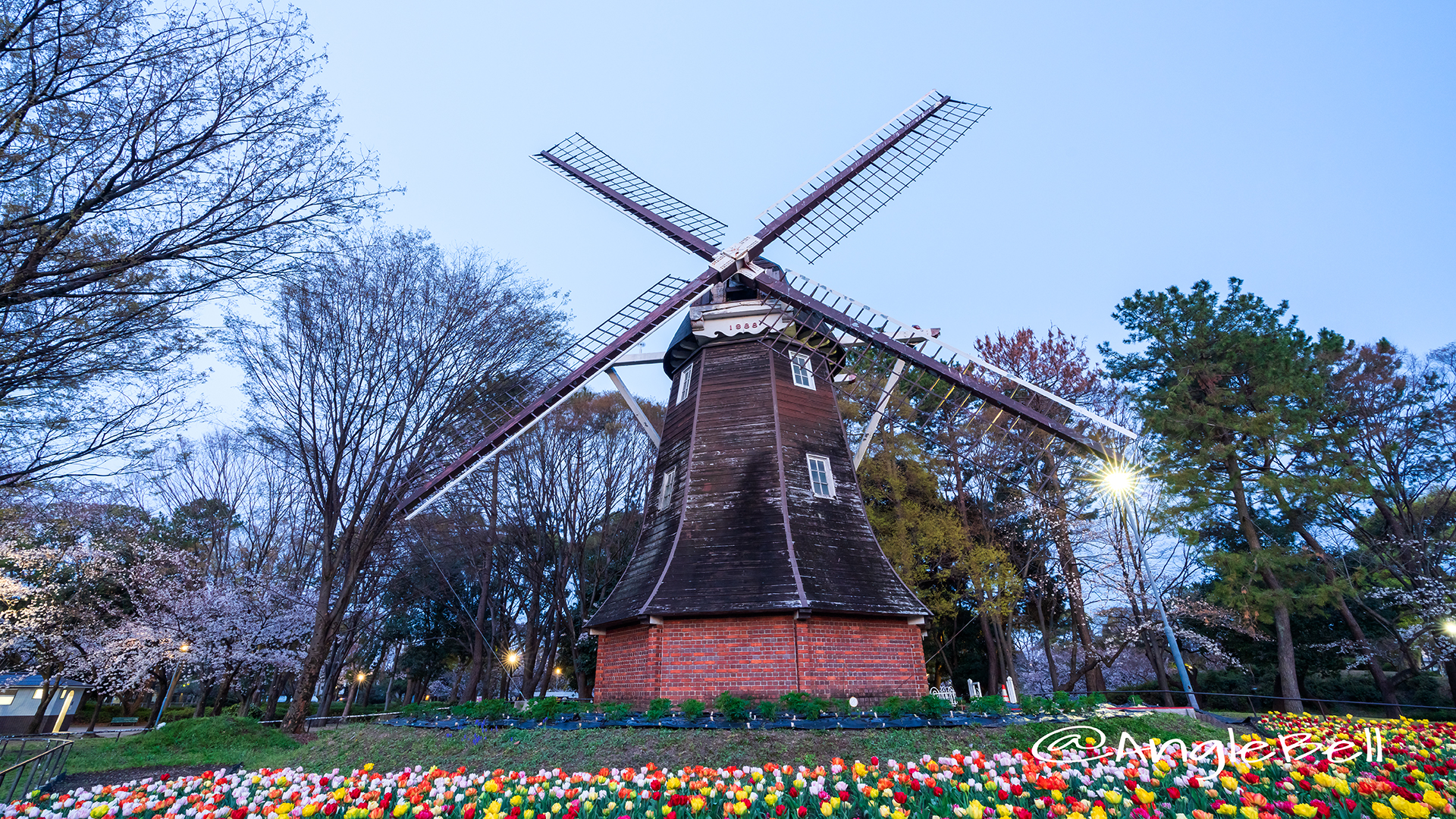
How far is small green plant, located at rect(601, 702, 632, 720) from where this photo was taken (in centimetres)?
1027

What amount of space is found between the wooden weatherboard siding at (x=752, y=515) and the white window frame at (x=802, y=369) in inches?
6.5

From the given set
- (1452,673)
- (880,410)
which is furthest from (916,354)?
(1452,673)

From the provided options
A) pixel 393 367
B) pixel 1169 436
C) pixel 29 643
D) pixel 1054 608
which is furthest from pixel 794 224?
pixel 29 643

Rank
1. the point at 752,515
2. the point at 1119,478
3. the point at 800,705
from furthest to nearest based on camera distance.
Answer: the point at 1119,478
the point at 752,515
the point at 800,705

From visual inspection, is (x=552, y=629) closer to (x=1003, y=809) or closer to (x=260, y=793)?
(x=260, y=793)

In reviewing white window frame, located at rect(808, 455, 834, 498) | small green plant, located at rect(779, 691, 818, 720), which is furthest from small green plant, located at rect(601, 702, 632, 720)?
white window frame, located at rect(808, 455, 834, 498)

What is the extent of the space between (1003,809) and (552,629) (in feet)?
82.2

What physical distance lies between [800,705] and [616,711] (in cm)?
315

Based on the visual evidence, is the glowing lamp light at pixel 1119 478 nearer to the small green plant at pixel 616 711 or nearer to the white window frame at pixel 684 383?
the white window frame at pixel 684 383

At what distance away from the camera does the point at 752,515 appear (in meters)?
13.8

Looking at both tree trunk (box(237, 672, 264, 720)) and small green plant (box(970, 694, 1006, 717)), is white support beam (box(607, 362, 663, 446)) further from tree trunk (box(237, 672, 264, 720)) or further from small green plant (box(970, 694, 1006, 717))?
tree trunk (box(237, 672, 264, 720))

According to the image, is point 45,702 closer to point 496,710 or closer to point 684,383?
point 496,710

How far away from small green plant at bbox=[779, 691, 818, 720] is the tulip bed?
4.86 meters

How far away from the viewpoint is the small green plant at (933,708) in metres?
9.59
